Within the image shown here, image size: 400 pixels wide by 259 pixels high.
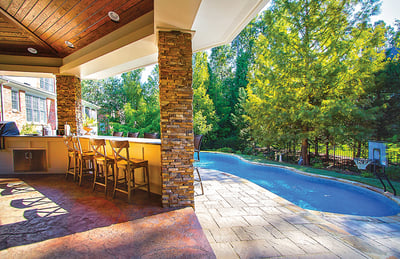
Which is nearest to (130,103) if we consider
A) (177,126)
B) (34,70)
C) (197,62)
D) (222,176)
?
(197,62)

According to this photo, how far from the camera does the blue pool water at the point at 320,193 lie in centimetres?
494

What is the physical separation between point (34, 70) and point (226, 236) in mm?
6582

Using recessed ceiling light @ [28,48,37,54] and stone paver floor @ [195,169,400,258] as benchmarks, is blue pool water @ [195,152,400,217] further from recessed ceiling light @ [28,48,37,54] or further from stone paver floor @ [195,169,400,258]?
recessed ceiling light @ [28,48,37,54]

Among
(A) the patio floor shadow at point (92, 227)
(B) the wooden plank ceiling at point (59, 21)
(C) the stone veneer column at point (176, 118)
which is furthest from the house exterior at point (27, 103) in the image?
(C) the stone veneer column at point (176, 118)

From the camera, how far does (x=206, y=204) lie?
11.5 feet

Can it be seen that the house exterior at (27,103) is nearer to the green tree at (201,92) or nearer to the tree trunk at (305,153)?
the green tree at (201,92)

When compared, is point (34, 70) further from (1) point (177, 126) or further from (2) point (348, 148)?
(2) point (348, 148)

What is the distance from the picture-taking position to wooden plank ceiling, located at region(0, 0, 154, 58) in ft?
10.7

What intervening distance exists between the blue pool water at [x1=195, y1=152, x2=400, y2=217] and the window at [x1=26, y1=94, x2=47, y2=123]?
39.5 feet

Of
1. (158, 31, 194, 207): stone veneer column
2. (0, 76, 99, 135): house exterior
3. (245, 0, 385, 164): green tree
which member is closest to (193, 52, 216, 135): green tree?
Answer: (245, 0, 385, 164): green tree

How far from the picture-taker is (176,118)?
10.0 ft

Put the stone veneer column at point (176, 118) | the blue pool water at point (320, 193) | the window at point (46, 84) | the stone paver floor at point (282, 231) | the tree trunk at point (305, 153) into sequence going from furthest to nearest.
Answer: the window at point (46, 84) → the tree trunk at point (305, 153) → the blue pool water at point (320, 193) → the stone veneer column at point (176, 118) → the stone paver floor at point (282, 231)

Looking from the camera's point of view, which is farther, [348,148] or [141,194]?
[348,148]

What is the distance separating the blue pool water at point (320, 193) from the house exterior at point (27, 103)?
808 centimetres
